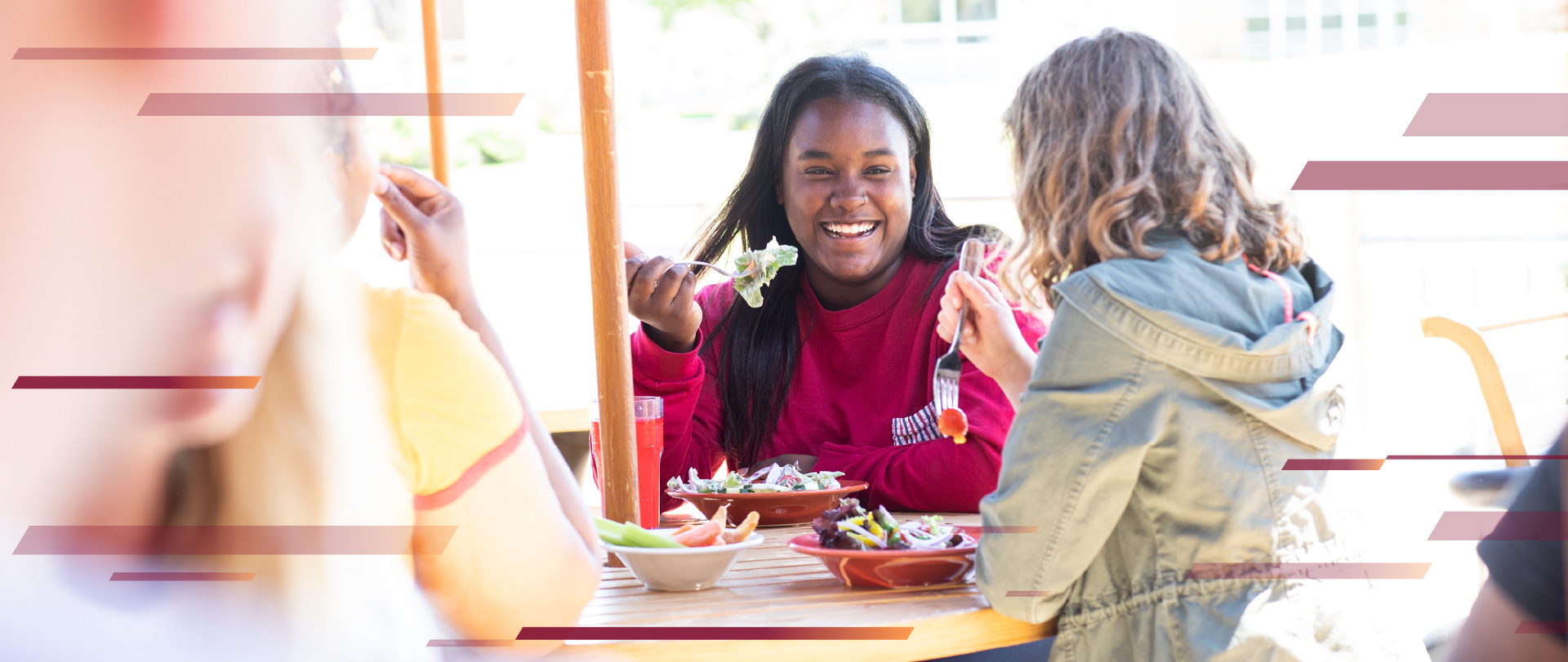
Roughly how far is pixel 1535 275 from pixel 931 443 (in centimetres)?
496

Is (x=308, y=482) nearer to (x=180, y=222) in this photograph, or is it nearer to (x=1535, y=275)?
(x=180, y=222)

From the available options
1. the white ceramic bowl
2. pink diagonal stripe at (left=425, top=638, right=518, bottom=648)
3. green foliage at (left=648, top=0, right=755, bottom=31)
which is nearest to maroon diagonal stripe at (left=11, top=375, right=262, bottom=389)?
pink diagonal stripe at (left=425, top=638, right=518, bottom=648)

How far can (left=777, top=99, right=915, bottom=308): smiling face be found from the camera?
6.47 ft

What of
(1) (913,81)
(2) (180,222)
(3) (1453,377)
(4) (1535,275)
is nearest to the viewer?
(2) (180,222)

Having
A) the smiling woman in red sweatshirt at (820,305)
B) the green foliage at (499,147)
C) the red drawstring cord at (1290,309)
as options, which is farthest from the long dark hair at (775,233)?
the green foliage at (499,147)

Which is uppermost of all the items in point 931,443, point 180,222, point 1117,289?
point 180,222

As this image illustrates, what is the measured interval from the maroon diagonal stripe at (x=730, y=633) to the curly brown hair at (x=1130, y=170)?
1.37 feet

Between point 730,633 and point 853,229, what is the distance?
3.59ft

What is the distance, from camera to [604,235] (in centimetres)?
113

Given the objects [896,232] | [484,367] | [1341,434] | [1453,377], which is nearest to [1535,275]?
[1453,377]

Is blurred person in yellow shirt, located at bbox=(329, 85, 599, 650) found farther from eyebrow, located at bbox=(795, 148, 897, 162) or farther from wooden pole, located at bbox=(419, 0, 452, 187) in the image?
eyebrow, located at bbox=(795, 148, 897, 162)

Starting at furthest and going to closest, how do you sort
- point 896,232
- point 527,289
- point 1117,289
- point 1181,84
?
point 527,289, point 896,232, point 1181,84, point 1117,289

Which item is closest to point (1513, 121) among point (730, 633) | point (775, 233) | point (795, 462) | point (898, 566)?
point (898, 566)

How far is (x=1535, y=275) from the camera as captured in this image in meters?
5.30
